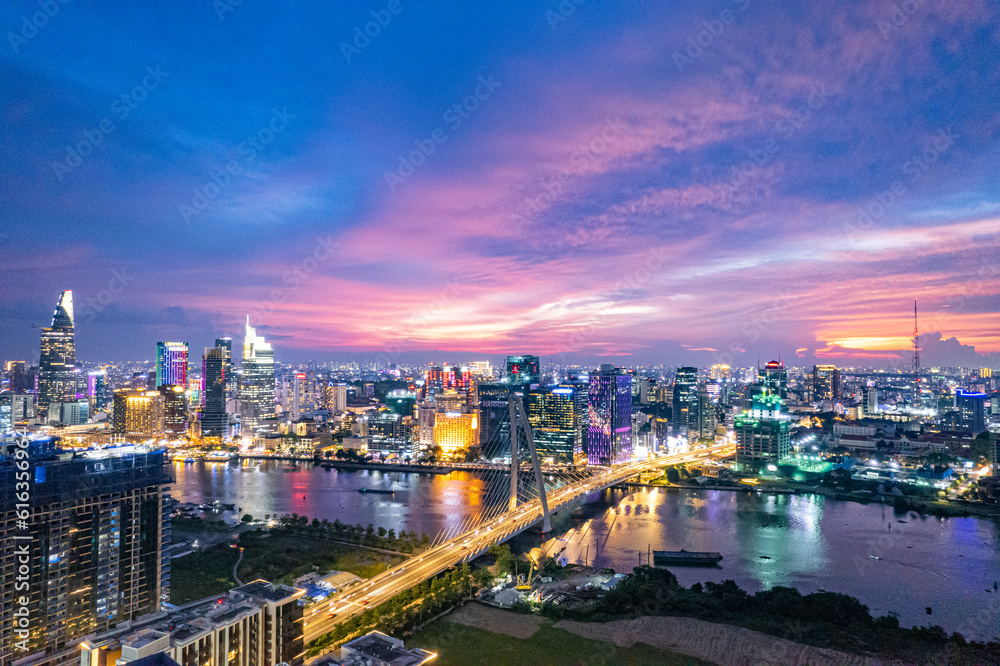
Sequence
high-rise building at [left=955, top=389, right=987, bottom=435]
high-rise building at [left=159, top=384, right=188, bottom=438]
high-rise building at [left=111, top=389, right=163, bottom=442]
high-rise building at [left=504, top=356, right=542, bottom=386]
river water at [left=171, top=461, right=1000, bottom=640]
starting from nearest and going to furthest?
river water at [left=171, top=461, right=1000, bottom=640], high-rise building at [left=955, top=389, right=987, bottom=435], high-rise building at [left=111, top=389, right=163, bottom=442], high-rise building at [left=159, top=384, right=188, bottom=438], high-rise building at [left=504, top=356, right=542, bottom=386]

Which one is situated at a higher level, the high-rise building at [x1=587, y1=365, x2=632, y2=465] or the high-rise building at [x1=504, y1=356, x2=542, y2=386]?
the high-rise building at [x1=504, y1=356, x2=542, y2=386]

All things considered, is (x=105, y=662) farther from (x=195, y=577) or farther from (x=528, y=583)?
(x=528, y=583)

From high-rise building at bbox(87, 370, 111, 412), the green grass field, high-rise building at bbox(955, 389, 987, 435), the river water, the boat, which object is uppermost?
high-rise building at bbox(87, 370, 111, 412)

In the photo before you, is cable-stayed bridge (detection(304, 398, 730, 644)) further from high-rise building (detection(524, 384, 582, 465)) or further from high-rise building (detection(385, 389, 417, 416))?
high-rise building (detection(385, 389, 417, 416))

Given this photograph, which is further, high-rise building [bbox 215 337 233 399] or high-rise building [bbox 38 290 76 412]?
high-rise building [bbox 215 337 233 399]

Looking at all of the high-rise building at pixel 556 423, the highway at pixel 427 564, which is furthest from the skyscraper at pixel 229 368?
the highway at pixel 427 564

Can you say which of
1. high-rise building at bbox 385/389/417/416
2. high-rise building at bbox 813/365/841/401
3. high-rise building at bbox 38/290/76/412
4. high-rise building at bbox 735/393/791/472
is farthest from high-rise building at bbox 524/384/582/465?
high-rise building at bbox 813/365/841/401
